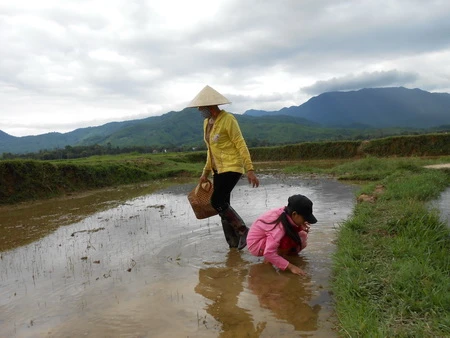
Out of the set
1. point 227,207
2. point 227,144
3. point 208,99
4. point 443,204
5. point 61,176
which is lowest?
point 443,204

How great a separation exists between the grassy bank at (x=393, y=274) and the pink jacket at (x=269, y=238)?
2.13 ft

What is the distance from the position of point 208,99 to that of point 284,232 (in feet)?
6.83

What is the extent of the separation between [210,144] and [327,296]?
2.59 metres

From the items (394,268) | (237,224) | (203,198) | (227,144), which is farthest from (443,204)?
(203,198)

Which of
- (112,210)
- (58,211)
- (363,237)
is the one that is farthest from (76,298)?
(58,211)

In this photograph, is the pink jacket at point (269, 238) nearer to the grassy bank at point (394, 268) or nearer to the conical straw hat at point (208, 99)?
the grassy bank at point (394, 268)

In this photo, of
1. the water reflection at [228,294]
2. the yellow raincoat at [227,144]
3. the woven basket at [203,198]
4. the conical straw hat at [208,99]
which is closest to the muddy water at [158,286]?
the water reflection at [228,294]

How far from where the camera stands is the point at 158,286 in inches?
155

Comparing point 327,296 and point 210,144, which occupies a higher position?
point 210,144

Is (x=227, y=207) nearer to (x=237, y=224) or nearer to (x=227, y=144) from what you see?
(x=237, y=224)

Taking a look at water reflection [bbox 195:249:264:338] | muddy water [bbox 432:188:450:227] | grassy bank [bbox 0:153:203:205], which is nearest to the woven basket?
water reflection [bbox 195:249:264:338]

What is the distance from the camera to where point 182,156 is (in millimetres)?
28828

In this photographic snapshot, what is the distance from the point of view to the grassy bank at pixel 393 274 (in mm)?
2488

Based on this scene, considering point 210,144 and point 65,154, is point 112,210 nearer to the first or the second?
point 210,144
